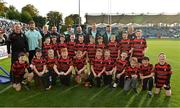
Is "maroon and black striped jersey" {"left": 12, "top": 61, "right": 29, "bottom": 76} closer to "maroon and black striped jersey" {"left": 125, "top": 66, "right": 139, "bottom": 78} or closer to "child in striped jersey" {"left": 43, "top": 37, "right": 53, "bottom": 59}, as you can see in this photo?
"child in striped jersey" {"left": 43, "top": 37, "right": 53, "bottom": 59}

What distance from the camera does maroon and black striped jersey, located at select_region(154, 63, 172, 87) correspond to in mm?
7656

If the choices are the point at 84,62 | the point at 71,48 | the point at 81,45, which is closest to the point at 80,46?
the point at 81,45

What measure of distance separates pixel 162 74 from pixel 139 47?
169 centimetres

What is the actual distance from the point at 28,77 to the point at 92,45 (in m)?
2.17

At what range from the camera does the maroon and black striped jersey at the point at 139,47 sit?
9.18 metres

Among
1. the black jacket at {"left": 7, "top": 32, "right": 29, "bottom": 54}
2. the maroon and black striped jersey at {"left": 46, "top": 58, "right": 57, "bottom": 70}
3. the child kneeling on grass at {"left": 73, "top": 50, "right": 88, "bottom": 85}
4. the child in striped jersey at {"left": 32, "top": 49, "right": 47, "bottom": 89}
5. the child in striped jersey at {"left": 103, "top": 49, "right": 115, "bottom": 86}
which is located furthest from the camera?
the child kneeling on grass at {"left": 73, "top": 50, "right": 88, "bottom": 85}

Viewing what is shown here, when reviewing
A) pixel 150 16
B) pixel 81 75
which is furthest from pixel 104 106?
pixel 150 16

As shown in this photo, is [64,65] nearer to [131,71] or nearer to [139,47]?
[131,71]

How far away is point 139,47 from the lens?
9.19 metres

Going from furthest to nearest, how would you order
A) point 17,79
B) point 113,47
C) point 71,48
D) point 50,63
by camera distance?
point 71,48, point 113,47, point 50,63, point 17,79

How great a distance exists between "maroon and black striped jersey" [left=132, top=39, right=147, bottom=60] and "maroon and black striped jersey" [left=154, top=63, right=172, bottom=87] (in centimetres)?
152

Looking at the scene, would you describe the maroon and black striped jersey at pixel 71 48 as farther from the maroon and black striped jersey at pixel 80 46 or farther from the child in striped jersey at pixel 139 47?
the child in striped jersey at pixel 139 47

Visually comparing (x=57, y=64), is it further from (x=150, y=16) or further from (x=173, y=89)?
(x=150, y=16)

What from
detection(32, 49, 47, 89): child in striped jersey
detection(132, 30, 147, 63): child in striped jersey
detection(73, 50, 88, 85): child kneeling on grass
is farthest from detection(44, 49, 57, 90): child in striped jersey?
detection(132, 30, 147, 63): child in striped jersey
